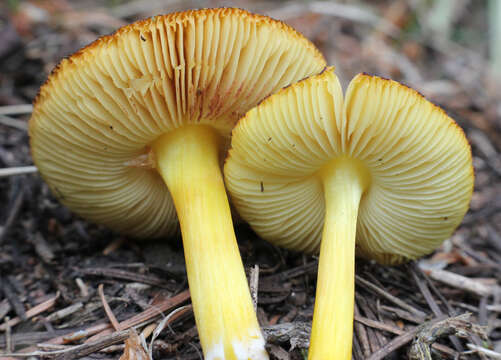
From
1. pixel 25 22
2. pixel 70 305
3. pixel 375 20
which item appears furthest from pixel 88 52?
pixel 375 20

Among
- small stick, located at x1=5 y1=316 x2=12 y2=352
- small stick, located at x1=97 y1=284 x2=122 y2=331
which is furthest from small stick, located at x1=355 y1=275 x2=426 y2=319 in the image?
small stick, located at x1=5 y1=316 x2=12 y2=352

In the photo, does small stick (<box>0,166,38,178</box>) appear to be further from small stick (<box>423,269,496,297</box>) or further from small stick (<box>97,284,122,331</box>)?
small stick (<box>423,269,496,297</box>)

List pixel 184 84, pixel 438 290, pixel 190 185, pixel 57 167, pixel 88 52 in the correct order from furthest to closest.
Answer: pixel 438 290 → pixel 57 167 → pixel 190 185 → pixel 184 84 → pixel 88 52

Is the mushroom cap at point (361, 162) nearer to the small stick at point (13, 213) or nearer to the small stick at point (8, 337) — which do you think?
the small stick at point (8, 337)

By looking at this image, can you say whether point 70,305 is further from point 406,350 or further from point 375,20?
point 375,20

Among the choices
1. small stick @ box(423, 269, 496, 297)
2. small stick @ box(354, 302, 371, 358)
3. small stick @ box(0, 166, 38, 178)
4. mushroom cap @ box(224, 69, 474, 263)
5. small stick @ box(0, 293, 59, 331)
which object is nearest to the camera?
mushroom cap @ box(224, 69, 474, 263)

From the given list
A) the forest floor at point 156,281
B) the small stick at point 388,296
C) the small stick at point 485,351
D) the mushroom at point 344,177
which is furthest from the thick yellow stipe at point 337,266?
the small stick at point 485,351

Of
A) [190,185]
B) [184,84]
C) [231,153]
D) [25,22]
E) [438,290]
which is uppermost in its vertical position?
[25,22]
